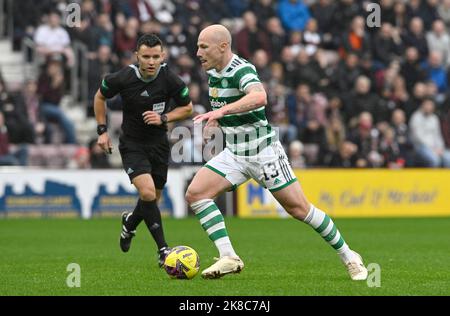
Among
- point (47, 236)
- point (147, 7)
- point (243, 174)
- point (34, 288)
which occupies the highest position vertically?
point (147, 7)

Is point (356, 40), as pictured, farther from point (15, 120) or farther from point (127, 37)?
point (15, 120)

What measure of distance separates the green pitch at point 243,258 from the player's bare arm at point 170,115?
5.06 feet

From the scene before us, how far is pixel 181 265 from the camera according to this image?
10.0 m

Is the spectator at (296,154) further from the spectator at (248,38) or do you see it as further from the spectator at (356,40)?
the spectator at (356,40)

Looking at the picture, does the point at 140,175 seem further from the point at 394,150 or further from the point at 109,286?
the point at 394,150

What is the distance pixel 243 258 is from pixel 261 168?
2991 mm

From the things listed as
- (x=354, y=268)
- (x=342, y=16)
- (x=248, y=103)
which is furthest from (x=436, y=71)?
(x=248, y=103)

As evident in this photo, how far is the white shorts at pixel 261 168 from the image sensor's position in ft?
32.4

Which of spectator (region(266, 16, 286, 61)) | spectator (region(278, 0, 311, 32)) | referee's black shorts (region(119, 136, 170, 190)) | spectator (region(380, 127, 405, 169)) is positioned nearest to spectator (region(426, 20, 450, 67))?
spectator (region(278, 0, 311, 32))

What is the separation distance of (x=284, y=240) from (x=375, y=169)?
7385 mm

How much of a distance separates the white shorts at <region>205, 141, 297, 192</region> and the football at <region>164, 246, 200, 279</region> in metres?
0.80

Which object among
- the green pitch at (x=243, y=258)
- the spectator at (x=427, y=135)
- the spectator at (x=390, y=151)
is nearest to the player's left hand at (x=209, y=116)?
the green pitch at (x=243, y=258)

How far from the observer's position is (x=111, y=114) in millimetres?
22609
